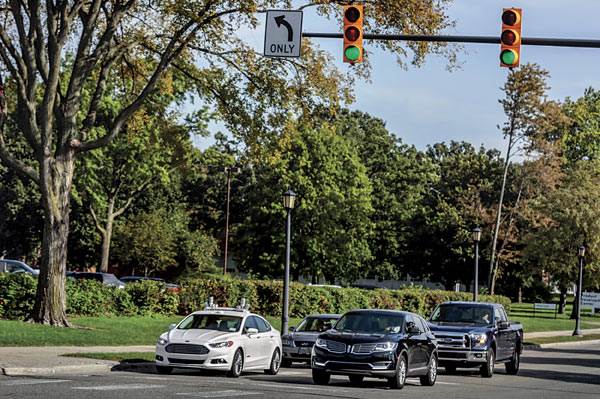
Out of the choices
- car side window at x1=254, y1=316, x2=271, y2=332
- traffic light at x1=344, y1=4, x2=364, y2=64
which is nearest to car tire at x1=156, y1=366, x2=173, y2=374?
car side window at x1=254, y1=316, x2=271, y2=332

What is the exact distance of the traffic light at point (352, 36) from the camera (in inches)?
682

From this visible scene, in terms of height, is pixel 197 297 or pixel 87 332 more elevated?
pixel 197 297

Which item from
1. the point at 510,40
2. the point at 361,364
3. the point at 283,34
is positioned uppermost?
the point at 283,34

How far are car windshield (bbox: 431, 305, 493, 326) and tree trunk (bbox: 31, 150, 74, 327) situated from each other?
→ 436 inches

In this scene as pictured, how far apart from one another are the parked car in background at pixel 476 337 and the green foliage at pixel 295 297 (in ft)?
47.3

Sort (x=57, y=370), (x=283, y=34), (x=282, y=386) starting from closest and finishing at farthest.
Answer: (x=283, y=34)
(x=282, y=386)
(x=57, y=370)

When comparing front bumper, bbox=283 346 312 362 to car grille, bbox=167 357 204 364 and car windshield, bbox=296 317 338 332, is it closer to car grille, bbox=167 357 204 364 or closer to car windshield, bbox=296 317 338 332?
car windshield, bbox=296 317 338 332

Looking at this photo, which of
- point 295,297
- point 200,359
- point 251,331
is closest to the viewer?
point 200,359

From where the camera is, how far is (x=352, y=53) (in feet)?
57.0

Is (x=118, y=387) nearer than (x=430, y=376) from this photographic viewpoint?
Yes

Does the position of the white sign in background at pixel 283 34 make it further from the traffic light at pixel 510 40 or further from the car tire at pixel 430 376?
the car tire at pixel 430 376

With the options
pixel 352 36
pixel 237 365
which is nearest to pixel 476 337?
pixel 237 365

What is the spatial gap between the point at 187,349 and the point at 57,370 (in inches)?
106

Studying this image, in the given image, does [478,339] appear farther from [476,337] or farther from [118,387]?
[118,387]
